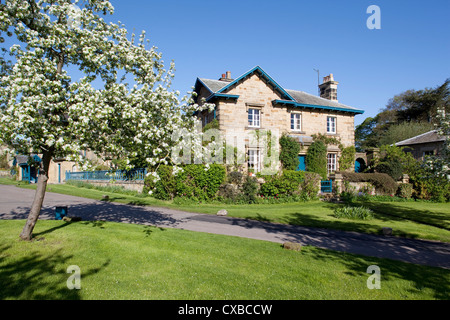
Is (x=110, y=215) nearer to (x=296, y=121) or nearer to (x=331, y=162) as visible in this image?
(x=296, y=121)

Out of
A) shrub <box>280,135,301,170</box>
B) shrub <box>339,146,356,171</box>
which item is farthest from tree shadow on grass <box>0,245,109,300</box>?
shrub <box>339,146,356,171</box>

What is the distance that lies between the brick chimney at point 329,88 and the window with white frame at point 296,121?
6.32 metres

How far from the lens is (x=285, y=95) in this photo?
2372 centimetres

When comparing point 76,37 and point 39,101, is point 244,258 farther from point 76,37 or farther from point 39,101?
point 76,37

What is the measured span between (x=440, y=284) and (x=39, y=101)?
30.3ft

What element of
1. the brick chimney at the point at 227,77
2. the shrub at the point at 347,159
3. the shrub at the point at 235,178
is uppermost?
the brick chimney at the point at 227,77

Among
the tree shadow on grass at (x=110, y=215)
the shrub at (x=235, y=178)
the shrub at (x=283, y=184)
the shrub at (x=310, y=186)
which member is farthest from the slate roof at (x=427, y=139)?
the tree shadow on grass at (x=110, y=215)

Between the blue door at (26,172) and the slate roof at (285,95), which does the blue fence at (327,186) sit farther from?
the blue door at (26,172)

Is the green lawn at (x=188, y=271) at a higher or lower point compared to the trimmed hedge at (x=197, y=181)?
lower

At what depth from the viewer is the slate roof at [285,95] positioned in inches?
861

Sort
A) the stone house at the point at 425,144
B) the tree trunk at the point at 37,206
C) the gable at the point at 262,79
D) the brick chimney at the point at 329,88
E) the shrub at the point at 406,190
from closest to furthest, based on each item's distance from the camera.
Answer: the tree trunk at the point at 37,206 → the shrub at the point at 406,190 → the gable at the point at 262,79 → the stone house at the point at 425,144 → the brick chimney at the point at 329,88

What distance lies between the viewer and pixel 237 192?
18.1m

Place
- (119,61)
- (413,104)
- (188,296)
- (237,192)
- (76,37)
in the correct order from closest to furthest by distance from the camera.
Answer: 1. (188,296)
2. (76,37)
3. (119,61)
4. (237,192)
5. (413,104)
